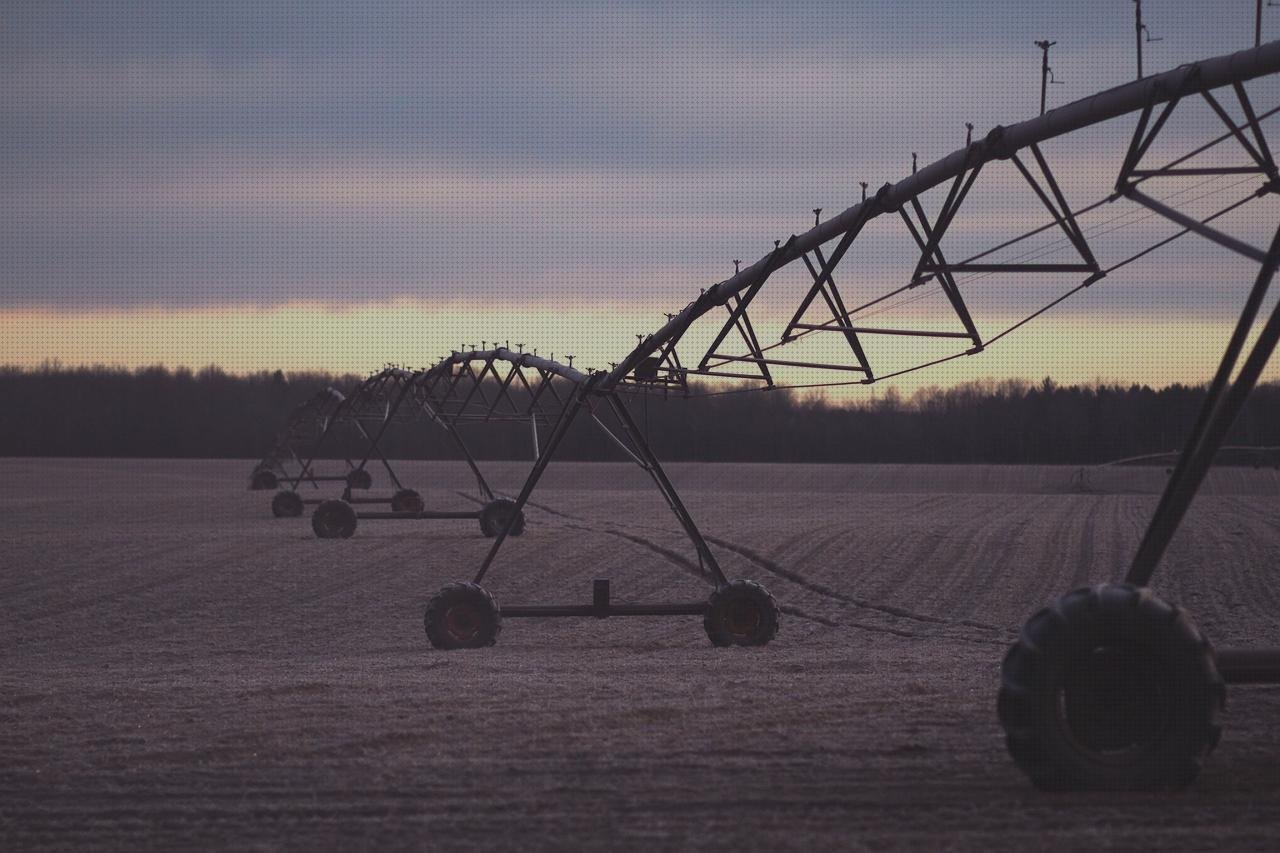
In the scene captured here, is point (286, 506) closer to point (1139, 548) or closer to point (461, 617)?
point (461, 617)

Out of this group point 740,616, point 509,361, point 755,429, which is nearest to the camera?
point 740,616

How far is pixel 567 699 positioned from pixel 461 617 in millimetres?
6228

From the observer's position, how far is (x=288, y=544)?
2936 centimetres

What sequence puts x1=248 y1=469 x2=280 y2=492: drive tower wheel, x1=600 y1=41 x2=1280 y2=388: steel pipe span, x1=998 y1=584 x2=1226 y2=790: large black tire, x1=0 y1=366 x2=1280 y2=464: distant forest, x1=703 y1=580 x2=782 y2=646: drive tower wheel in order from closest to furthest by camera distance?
x1=998 y1=584 x2=1226 y2=790: large black tire < x1=600 y1=41 x2=1280 y2=388: steel pipe span < x1=703 y1=580 x2=782 y2=646: drive tower wheel < x1=248 y1=469 x2=280 y2=492: drive tower wheel < x1=0 y1=366 x2=1280 y2=464: distant forest

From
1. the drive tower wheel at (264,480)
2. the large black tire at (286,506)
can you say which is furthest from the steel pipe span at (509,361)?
the drive tower wheel at (264,480)

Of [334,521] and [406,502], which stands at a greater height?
[406,502]

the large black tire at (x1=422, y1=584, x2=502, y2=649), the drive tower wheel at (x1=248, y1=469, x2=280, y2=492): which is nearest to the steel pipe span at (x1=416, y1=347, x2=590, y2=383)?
the large black tire at (x1=422, y1=584, x2=502, y2=649)

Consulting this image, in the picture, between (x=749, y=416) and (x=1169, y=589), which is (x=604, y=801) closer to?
(x=1169, y=589)

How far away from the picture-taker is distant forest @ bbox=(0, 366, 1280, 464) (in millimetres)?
75375

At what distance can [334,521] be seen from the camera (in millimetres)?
30938

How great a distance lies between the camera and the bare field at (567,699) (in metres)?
6.26

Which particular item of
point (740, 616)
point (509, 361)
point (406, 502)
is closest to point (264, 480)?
point (406, 502)

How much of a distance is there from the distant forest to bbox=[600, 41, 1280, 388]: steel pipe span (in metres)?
48.6

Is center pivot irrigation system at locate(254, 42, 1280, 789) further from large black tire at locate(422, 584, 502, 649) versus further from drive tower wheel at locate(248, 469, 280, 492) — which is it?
drive tower wheel at locate(248, 469, 280, 492)
